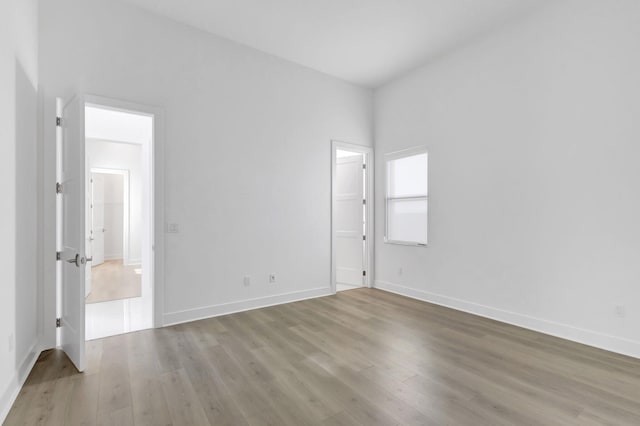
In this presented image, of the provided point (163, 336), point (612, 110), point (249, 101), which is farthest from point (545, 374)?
point (249, 101)

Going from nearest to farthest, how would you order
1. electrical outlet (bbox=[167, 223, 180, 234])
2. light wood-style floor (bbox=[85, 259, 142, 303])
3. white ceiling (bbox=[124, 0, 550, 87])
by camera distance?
white ceiling (bbox=[124, 0, 550, 87]) → electrical outlet (bbox=[167, 223, 180, 234]) → light wood-style floor (bbox=[85, 259, 142, 303])

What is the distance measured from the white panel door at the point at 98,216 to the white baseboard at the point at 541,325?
8117mm

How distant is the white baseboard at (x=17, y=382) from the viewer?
6.47ft

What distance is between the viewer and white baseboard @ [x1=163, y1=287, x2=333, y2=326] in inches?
144

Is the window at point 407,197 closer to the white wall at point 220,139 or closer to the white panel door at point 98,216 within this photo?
the white wall at point 220,139

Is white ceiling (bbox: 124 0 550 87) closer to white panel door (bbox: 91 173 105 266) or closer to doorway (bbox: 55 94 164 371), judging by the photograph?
doorway (bbox: 55 94 164 371)

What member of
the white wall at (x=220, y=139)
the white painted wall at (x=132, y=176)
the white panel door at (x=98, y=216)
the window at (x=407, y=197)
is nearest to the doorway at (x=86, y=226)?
the white wall at (x=220, y=139)

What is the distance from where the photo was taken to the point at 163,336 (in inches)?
129

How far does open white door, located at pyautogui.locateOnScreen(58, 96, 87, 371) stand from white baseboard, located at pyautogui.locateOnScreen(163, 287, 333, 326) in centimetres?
98

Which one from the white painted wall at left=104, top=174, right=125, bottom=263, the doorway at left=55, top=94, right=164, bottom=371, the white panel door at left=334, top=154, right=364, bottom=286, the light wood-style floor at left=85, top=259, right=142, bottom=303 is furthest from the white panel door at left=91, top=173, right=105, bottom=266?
the white panel door at left=334, top=154, right=364, bottom=286

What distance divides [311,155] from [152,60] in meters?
2.36

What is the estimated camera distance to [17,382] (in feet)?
7.37

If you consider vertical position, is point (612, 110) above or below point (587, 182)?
above

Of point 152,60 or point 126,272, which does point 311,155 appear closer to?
point 152,60
